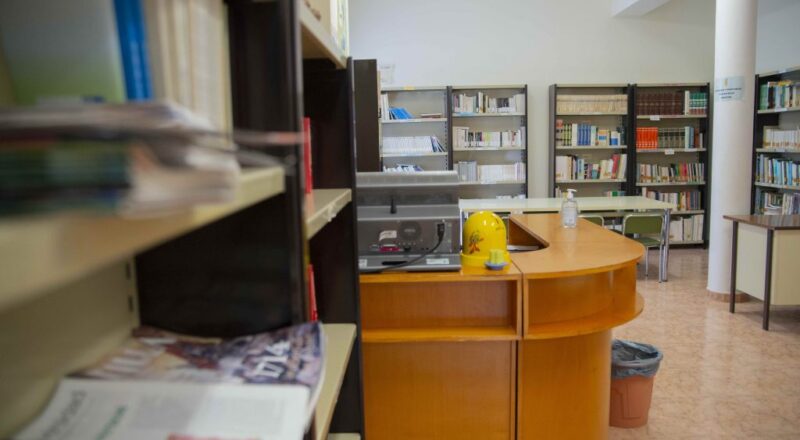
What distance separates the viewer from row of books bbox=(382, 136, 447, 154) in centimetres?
648

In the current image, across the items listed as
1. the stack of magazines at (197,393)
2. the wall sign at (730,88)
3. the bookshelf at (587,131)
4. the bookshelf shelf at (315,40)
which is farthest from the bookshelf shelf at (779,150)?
the stack of magazines at (197,393)

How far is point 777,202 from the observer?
6.03 m

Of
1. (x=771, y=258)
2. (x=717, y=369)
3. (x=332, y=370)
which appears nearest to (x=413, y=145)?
(x=771, y=258)

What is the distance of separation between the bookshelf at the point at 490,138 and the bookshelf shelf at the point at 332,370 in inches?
201

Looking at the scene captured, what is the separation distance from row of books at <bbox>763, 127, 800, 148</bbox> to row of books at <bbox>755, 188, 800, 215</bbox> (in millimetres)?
542

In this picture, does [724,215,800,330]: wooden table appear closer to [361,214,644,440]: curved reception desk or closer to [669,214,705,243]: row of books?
[361,214,644,440]: curved reception desk

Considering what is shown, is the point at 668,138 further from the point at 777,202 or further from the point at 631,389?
the point at 631,389

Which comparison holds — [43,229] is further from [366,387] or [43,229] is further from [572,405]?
[572,405]

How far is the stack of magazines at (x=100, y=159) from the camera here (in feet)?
1.04

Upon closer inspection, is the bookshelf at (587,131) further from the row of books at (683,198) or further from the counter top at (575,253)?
the counter top at (575,253)

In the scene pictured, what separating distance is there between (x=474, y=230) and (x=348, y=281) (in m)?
0.85

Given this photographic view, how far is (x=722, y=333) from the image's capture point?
381 cm

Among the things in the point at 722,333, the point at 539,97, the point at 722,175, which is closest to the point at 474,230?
the point at 722,333

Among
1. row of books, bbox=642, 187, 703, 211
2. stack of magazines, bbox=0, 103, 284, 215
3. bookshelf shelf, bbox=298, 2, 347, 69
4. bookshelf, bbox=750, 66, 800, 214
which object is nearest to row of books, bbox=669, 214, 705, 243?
row of books, bbox=642, 187, 703, 211
